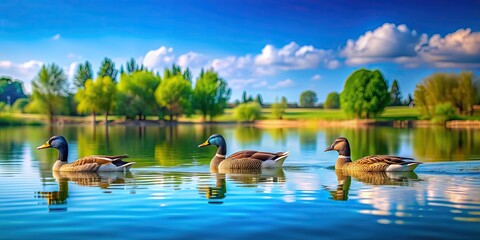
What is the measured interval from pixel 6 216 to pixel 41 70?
121m

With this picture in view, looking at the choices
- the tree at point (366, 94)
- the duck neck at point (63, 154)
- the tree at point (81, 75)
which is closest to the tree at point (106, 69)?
the tree at point (81, 75)

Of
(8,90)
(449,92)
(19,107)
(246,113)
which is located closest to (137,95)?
(246,113)

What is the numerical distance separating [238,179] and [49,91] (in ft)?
382

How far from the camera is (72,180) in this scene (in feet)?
58.3

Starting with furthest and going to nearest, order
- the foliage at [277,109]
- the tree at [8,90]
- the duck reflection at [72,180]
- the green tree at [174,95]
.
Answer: the tree at [8,90] < the foliage at [277,109] < the green tree at [174,95] < the duck reflection at [72,180]

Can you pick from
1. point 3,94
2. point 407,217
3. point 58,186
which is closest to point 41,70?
point 3,94

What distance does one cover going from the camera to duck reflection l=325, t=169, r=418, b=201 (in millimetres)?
14953

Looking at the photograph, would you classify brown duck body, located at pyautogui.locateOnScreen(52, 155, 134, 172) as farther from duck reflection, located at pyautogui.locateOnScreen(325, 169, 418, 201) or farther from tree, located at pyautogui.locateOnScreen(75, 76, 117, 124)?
tree, located at pyautogui.locateOnScreen(75, 76, 117, 124)

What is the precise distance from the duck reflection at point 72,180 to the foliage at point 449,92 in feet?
332

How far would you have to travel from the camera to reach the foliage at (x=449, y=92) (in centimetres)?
11262

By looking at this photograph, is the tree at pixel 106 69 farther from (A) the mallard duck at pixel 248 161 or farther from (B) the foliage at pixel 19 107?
(A) the mallard duck at pixel 248 161

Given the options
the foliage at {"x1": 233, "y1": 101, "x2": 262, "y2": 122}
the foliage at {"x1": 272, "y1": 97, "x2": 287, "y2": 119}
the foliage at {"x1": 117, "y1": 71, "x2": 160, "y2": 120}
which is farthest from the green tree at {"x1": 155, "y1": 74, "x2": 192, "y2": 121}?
the foliage at {"x1": 272, "y1": 97, "x2": 287, "y2": 119}

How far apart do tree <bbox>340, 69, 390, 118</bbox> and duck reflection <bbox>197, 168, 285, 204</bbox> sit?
304 feet

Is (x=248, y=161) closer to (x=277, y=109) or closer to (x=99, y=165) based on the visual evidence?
(x=99, y=165)
